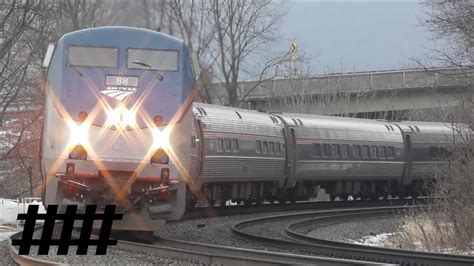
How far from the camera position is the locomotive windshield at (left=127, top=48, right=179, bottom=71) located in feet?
42.4

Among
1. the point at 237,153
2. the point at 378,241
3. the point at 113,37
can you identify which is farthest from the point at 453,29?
the point at 113,37

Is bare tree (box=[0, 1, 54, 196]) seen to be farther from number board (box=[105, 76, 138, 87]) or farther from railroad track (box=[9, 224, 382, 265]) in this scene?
railroad track (box=[9, 224, 382, 265])

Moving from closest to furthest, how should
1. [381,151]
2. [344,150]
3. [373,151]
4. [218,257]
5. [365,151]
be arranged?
1. [218,257]
2. [344,150]
3. [365,151]
4. [373,151]
5. [381,151]

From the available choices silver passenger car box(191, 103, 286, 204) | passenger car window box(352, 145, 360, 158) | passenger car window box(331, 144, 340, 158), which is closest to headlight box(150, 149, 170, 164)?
silver passenger car box(191, 103, 286, 204)

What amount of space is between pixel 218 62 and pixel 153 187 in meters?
28.1

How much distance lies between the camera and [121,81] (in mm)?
12766

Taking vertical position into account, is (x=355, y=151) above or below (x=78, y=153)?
below

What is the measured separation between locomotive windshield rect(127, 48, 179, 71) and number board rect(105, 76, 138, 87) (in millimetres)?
225

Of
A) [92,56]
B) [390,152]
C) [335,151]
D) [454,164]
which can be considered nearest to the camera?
[92,56]

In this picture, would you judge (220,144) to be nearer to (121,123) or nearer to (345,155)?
(345,155)

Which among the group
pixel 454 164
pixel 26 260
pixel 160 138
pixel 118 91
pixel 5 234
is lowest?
pixel 5 234

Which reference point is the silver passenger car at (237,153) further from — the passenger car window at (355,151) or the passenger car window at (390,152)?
the passenger car window at (390,152)

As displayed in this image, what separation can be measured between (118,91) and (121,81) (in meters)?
0.19

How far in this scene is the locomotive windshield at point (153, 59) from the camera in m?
12.9
